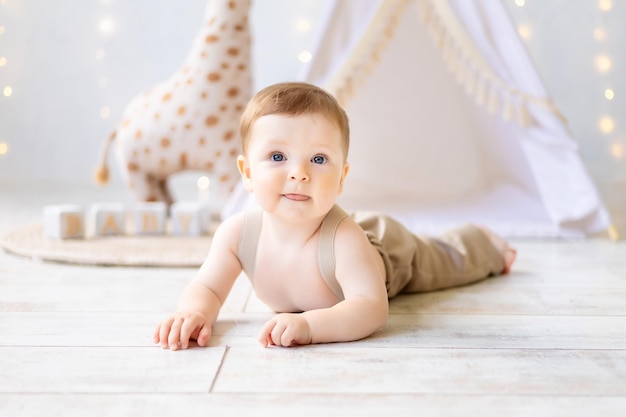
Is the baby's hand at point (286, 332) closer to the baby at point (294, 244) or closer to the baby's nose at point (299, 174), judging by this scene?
the baby at point (294, 244)

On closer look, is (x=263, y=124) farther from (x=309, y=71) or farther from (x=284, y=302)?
(x=309, y=71)

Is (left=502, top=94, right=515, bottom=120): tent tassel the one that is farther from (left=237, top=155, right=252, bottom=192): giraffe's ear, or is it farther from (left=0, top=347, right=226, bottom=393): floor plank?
(left=0, top=347, right=226, bottom=393): floor plank

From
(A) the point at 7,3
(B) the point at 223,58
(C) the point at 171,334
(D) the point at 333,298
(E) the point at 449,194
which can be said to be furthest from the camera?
(A) the point at 7,3

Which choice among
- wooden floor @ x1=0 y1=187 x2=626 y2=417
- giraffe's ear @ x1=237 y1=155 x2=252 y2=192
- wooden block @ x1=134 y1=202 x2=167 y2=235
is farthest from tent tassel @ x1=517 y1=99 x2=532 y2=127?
giraffe's ear @ x1=237 y1=155 x2=252 y2=192

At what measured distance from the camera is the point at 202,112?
7.63 feet

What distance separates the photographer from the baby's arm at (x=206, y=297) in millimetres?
1053

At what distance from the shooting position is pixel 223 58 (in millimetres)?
2371

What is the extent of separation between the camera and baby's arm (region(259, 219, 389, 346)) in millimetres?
1035

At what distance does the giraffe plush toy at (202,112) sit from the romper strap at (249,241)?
1.16 metres

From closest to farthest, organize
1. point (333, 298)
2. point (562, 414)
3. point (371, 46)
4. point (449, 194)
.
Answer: point (562, 414) → point (333, 298) → point (371, 46) → point (449, 194)

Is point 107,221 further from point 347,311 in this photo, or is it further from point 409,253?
point 347,311

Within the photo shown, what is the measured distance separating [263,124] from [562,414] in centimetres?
58

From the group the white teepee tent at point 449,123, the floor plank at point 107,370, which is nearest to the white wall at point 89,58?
the white teepee tent at point 449,123

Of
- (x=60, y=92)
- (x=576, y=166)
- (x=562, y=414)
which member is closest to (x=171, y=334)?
(x=562, y=414)
